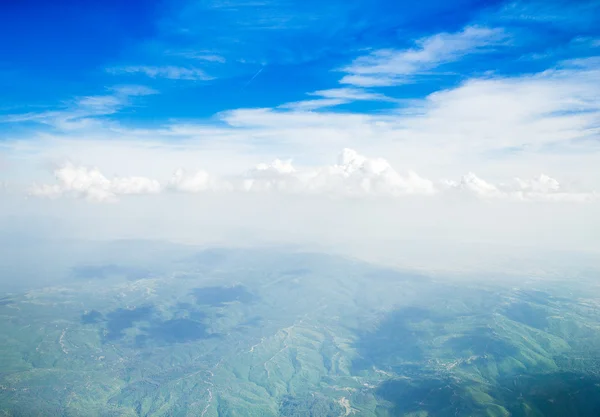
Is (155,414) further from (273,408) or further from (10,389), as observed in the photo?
(10,389)

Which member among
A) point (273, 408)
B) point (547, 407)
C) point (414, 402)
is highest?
point (547, 407)

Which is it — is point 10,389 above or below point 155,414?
above

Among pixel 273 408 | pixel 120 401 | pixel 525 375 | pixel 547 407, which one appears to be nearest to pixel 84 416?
pixel 120 401

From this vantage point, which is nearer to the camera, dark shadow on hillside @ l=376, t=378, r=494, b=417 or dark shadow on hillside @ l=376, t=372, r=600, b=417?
dark shadow on hillside @ l=376, t=372, r=600, b=417

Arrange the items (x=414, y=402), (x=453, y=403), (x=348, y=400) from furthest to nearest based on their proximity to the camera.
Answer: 1. (x=348, y=400)
2. (x=414, y=402)
3. (x=453, y=403)

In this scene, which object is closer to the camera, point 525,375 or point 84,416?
point 84,416

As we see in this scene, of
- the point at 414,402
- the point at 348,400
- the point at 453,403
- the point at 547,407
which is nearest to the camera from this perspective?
the point at 547,407

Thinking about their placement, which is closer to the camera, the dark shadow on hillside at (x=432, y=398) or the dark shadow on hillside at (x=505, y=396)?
the dark shadow on hillside at (x=505, y=396)

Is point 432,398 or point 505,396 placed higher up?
point 505,396

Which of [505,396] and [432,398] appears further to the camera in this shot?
[432,398]
